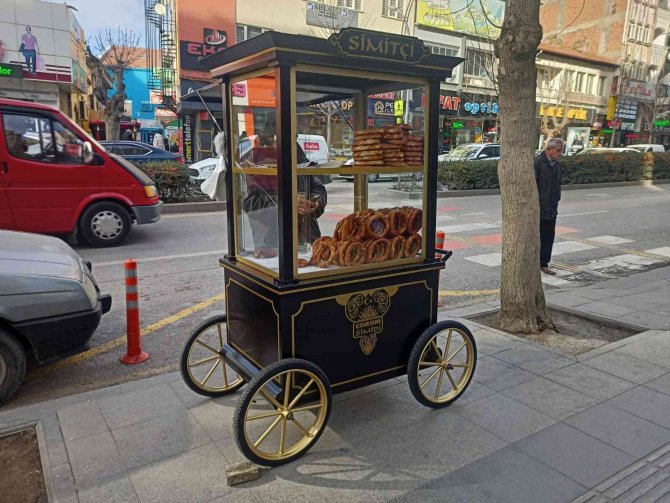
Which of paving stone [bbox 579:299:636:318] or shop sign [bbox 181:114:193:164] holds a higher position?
shop sign [bbox 181:114:193:164]

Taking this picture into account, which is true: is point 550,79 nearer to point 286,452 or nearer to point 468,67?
point 468,67

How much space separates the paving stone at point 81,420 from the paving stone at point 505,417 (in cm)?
235

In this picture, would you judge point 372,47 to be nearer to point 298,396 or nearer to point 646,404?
point 298,396

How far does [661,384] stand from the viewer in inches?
153

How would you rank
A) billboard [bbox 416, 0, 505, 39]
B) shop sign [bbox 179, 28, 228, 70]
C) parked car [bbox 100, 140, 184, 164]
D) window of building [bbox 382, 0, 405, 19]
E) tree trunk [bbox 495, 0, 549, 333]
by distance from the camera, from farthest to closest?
billboard [bbox 416, 0, 505, 39]
window of building [bbox 382, 0, 405, 19]
shop sign [bbox 179, 28, 228, 70]
parked car [bbox 100, 140, 184, 164]
tree trunk [bbox 495, 0, 549, 333]

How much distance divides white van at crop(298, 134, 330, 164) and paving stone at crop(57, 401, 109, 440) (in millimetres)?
2179

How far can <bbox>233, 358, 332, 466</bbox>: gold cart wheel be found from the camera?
2.74 metres

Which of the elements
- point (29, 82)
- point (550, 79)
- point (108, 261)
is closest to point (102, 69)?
point (29, 82)

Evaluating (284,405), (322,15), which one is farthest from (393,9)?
(284,405)

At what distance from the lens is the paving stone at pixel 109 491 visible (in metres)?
2.57

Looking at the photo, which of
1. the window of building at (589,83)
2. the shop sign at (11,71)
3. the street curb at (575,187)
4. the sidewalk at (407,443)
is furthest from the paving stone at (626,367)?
the window of building at (589,83)

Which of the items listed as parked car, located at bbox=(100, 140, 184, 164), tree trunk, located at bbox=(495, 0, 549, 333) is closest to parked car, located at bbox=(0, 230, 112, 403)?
tree trunk, located at bbox=(495, 0, 549, 333)

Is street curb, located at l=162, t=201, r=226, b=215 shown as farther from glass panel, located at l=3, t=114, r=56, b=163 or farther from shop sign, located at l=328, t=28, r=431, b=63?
shop sign, located at l=328, t=28, r=431, b=63

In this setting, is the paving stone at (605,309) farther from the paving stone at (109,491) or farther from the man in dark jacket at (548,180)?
the paving stone at (109,491)
